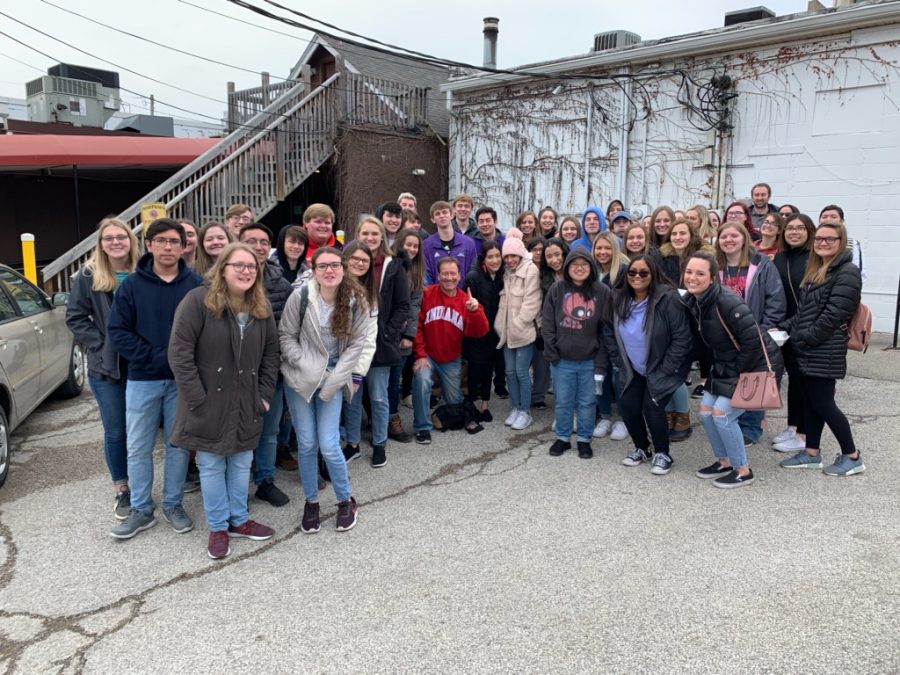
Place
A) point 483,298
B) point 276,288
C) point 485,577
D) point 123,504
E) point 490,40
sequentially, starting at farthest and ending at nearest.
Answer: point 490,40, point 483,298, point 276,288, point 123,504, point 485,577

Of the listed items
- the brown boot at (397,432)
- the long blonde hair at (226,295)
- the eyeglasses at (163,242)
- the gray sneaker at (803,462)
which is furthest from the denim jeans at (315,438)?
the gray sneaker at (803,462)

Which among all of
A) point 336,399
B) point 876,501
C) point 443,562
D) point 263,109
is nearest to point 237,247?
point 336,399

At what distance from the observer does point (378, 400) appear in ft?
16.7

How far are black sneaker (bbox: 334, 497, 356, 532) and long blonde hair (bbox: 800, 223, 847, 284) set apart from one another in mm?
3575

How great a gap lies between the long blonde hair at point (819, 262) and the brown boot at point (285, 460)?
4.02m

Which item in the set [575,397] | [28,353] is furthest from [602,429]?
[28,353]

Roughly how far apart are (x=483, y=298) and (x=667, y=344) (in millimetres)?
1884

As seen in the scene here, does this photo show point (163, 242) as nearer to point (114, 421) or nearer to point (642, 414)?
point (114, 421)

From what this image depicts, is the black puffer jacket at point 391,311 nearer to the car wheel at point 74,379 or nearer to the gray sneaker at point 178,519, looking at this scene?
the gray sneaker at point 178,519

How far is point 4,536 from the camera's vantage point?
3.95 metres

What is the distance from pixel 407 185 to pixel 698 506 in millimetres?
12181

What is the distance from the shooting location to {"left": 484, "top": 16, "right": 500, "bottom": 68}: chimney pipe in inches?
642

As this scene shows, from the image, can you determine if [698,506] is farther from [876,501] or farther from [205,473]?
[205,473]

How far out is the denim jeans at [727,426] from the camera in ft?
14.9
